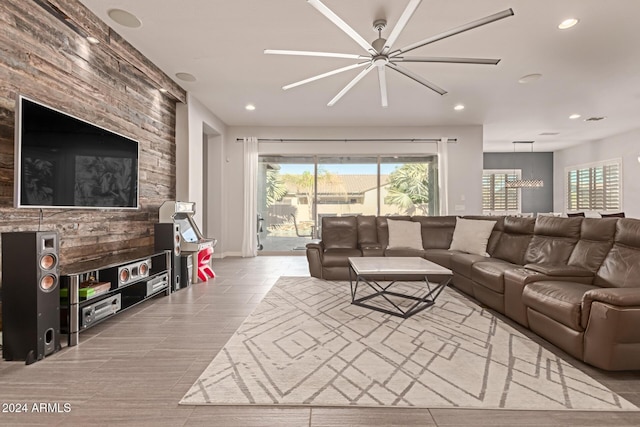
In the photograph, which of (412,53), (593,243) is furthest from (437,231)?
(412,53)

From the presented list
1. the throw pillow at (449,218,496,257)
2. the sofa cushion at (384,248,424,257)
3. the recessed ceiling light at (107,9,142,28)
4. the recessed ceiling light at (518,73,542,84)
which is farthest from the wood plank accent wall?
the recessed ceiling light at (518,73,542,84)

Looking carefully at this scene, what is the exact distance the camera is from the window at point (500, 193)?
31.8 ft

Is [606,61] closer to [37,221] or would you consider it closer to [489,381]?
[489,381]

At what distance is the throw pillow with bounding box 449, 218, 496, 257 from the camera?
4.14 metres

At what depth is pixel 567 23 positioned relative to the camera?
2.98 m

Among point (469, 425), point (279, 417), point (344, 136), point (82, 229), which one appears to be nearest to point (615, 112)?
point (344, 136)

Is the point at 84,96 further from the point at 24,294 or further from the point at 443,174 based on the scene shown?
the point at 443,174

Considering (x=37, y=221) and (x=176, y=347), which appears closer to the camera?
(x=176, y=347)

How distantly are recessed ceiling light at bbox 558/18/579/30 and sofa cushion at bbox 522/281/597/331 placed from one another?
2.49 meters

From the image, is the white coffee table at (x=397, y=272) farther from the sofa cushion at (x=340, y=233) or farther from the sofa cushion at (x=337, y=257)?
the sofa cushion at (x=340, y=233)

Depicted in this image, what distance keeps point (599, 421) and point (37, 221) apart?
387 centimetres

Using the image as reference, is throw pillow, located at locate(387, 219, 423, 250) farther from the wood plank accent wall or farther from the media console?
the wood plank accent wall

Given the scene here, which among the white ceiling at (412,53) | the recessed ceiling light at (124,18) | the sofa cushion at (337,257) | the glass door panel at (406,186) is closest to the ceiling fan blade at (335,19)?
the white ceiling at (412,53)

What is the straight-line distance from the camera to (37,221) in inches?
97.7
